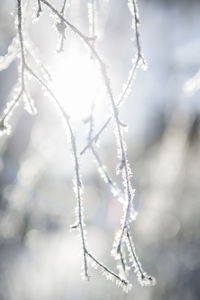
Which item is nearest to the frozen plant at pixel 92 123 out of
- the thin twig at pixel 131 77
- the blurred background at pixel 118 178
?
the thin twig at pixel 131 77

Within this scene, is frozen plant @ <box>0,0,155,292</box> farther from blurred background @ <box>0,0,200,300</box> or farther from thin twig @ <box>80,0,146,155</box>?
blurred background @ <box>0,0,200,300</box>

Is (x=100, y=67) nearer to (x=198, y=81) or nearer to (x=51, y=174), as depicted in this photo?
(x=198, y=81)

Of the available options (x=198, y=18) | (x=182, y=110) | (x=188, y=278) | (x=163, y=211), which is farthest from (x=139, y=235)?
(x=198, y=18)

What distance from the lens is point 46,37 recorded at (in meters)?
5.45

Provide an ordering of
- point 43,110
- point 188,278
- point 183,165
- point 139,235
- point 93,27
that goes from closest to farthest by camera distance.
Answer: point 93,27, point 43,110, point 188,278, point 139,235, point 183,165

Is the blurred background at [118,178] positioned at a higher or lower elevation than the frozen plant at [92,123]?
higher

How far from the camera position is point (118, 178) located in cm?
904

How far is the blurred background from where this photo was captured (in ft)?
15.5

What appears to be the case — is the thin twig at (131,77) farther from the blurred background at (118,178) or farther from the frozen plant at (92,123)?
the blurred background at (118,178)

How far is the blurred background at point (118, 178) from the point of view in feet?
15.5

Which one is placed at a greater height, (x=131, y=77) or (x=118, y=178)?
(x=118, y=178)

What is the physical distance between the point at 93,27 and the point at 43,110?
404 centimetres

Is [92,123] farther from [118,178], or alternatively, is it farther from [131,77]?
[118,178]

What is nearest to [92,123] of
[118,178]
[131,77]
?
[131,77]
